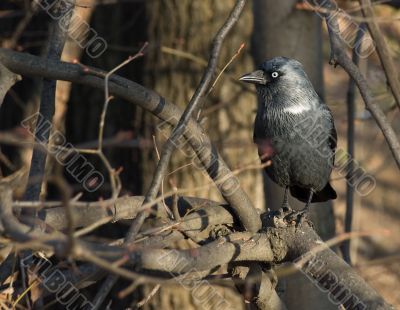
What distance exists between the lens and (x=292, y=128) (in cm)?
600

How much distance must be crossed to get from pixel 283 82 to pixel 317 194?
1.08 metres

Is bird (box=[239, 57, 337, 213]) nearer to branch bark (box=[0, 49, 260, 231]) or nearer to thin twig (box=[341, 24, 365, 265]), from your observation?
thin twig (box=[341, 24, 365, 265])

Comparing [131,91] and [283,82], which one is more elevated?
[131,91]

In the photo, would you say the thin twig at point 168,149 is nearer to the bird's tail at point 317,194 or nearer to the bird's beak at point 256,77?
the bird's beak at point 256,77

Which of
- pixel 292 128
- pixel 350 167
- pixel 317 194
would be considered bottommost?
pixel 317 194

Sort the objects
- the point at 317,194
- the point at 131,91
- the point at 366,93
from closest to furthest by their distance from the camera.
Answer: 1. the point at 131,91
2. the point at 366,93
3. the point at 317,194

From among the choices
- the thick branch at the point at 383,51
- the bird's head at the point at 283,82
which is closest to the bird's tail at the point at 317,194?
the bird's head at the point at 283,82

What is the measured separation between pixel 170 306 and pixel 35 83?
3150mm

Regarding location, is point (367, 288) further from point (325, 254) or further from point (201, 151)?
point (201, 151)

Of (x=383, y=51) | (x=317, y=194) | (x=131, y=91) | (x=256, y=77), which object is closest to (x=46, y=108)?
(x=131, y=91)

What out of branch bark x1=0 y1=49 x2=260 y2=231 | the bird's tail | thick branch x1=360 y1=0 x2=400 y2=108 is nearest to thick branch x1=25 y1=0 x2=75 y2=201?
branch bark x1=0 y1=49 x2=260 y2=231

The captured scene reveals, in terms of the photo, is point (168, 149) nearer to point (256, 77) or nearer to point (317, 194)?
point (256, 77)

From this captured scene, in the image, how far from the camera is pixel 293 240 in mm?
4605

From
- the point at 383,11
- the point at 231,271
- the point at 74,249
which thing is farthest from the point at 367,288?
the point at 383,11
